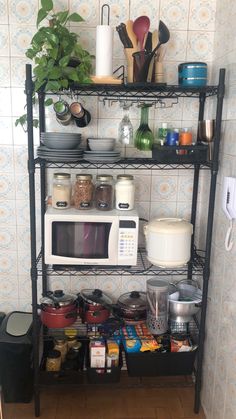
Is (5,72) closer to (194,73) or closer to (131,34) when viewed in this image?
(131,34)

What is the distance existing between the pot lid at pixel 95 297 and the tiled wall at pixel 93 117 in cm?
8

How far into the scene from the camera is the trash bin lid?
2018 millimetres

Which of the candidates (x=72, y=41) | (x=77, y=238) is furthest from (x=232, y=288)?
(x=72, y=41)

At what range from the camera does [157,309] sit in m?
2.06

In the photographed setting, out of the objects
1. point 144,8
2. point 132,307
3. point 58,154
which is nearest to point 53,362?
point 132,307

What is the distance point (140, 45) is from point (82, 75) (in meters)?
0.35

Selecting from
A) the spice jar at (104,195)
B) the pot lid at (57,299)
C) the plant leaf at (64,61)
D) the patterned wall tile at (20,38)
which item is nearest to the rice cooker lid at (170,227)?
the spice jar at (104,195)

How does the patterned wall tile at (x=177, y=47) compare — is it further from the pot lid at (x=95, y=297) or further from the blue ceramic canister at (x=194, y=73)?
the pot lid at (x=95, y=297)

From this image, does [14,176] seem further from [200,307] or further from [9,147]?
[200,307]

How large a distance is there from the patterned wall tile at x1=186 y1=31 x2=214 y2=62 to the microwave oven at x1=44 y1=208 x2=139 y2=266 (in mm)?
920

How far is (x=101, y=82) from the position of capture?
5.66ft

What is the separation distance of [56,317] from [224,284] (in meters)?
0.87

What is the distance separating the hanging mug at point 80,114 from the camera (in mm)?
1895

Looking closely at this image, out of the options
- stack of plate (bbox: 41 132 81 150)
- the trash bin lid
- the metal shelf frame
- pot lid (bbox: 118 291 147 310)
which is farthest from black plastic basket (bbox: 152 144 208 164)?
the trash bin lid
